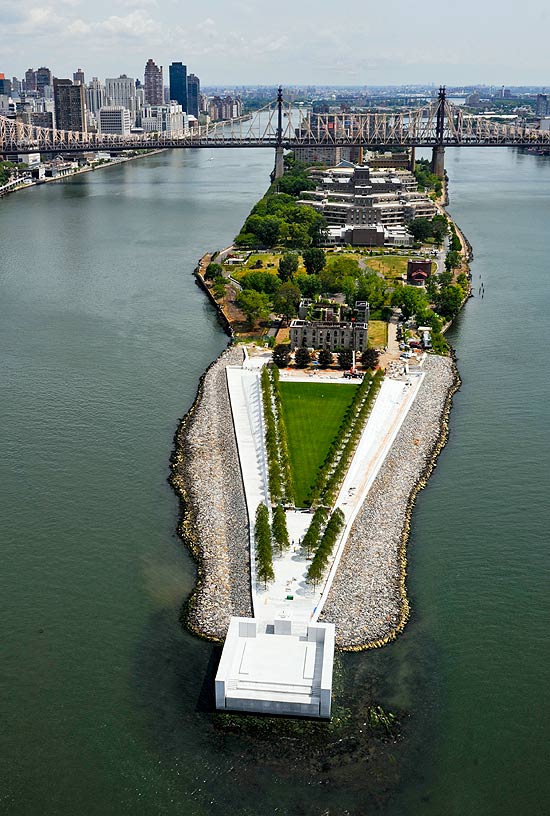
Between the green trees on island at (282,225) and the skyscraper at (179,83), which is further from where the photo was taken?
the skyscraper at (179,83)

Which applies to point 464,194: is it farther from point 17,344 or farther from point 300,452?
point 300,452

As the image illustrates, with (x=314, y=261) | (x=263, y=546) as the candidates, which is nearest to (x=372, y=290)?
(x=314, y=261)

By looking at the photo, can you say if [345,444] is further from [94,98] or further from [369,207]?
[94,98]

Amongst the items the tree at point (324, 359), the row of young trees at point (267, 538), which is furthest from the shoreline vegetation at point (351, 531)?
the tree at point (324, 359)

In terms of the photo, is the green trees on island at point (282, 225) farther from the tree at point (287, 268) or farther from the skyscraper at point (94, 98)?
the skyscraper at point (94, 98)

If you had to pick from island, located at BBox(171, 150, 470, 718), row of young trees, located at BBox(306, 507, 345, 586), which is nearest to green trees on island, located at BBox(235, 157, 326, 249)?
island, located at BBox(171, 150, 470, 718)

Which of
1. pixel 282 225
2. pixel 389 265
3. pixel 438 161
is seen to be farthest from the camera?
pixel 438 161
